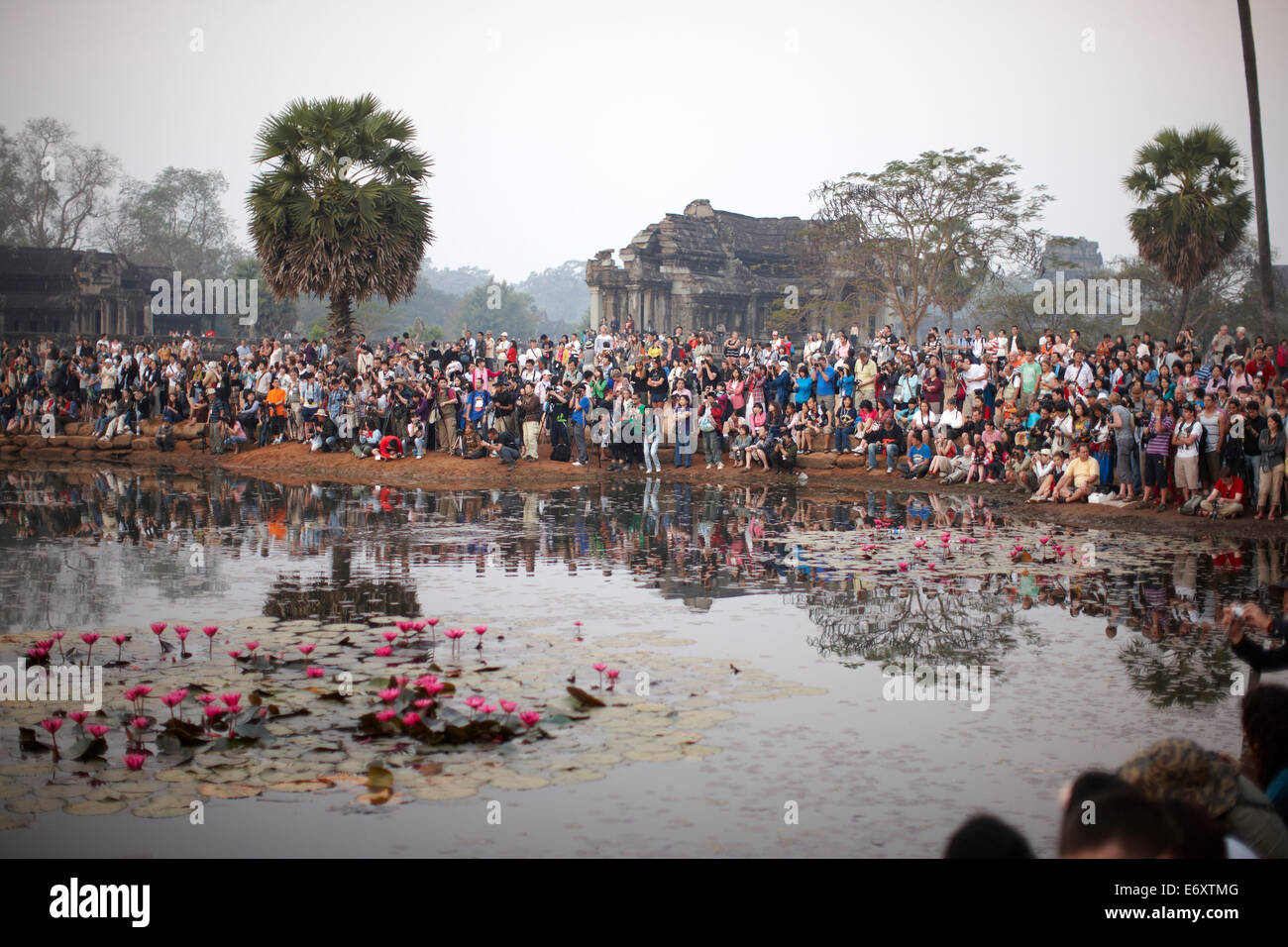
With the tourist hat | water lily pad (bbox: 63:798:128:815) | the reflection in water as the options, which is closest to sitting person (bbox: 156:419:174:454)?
the reflection in water

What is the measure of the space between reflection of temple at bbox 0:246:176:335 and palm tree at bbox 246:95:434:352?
2953cm

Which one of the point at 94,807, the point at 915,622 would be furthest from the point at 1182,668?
the point at 94,807

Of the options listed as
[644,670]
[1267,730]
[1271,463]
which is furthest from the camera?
[1271,463]

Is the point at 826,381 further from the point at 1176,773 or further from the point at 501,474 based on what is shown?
the point at 1176,773

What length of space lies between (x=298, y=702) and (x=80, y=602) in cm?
452

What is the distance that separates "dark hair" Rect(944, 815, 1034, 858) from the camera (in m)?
2.61

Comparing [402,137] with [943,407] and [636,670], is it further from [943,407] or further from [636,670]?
[636,670]

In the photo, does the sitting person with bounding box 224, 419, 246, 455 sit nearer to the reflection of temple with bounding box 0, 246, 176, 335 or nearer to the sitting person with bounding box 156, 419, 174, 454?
the sitting person with bounding box 156, 419, 174, 454

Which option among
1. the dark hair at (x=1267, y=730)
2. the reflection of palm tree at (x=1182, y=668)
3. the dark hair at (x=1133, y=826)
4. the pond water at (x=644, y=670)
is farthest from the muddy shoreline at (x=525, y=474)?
the dark hair at (x=1133, y=826)

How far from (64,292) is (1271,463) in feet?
169

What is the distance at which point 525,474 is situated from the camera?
2244 centimetres

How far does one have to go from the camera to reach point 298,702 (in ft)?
23.5

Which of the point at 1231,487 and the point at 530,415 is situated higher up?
the point at 530,415
